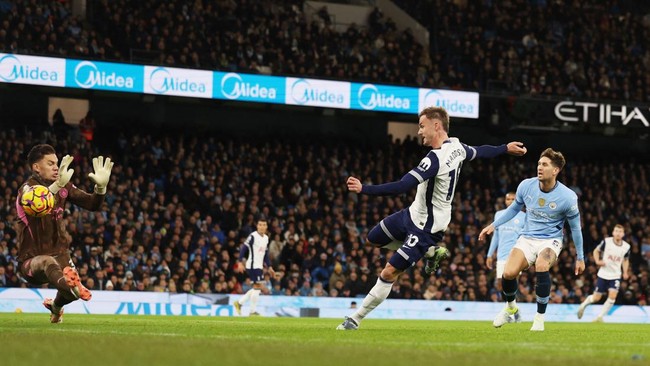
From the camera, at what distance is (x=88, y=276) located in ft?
89.9

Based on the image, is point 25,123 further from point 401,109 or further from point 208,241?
point 401,109

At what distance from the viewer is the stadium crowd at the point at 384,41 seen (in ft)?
107

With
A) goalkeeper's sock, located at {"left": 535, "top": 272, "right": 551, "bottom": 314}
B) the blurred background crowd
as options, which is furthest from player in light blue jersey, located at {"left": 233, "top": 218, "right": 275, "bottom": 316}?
goalkeeper's sock, located at {"left": 535, "top": 272, "right": 551, "bottom": 314}

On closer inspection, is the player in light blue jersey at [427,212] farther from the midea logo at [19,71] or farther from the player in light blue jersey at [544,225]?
the midea logo at [19,71]

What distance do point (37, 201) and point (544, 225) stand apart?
22.7ft

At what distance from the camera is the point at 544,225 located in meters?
15.2

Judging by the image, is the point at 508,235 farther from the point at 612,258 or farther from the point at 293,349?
the point at 293,349

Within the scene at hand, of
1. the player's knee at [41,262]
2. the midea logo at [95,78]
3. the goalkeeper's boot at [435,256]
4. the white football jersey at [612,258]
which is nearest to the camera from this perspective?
the player's knee at [41,262]

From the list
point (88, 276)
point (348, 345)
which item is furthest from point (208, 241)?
point (348, 345)

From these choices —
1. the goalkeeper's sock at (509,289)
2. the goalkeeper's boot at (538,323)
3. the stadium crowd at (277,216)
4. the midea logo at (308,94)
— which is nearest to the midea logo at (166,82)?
the stadium crowd at (277,216)

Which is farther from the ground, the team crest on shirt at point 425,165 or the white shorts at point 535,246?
the team crest on shirt at point 425,165

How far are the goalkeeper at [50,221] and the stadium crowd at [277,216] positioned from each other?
14278 mm

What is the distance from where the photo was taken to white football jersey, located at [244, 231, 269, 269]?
85.0ft

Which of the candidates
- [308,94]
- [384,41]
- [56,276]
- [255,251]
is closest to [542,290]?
[56,276]
